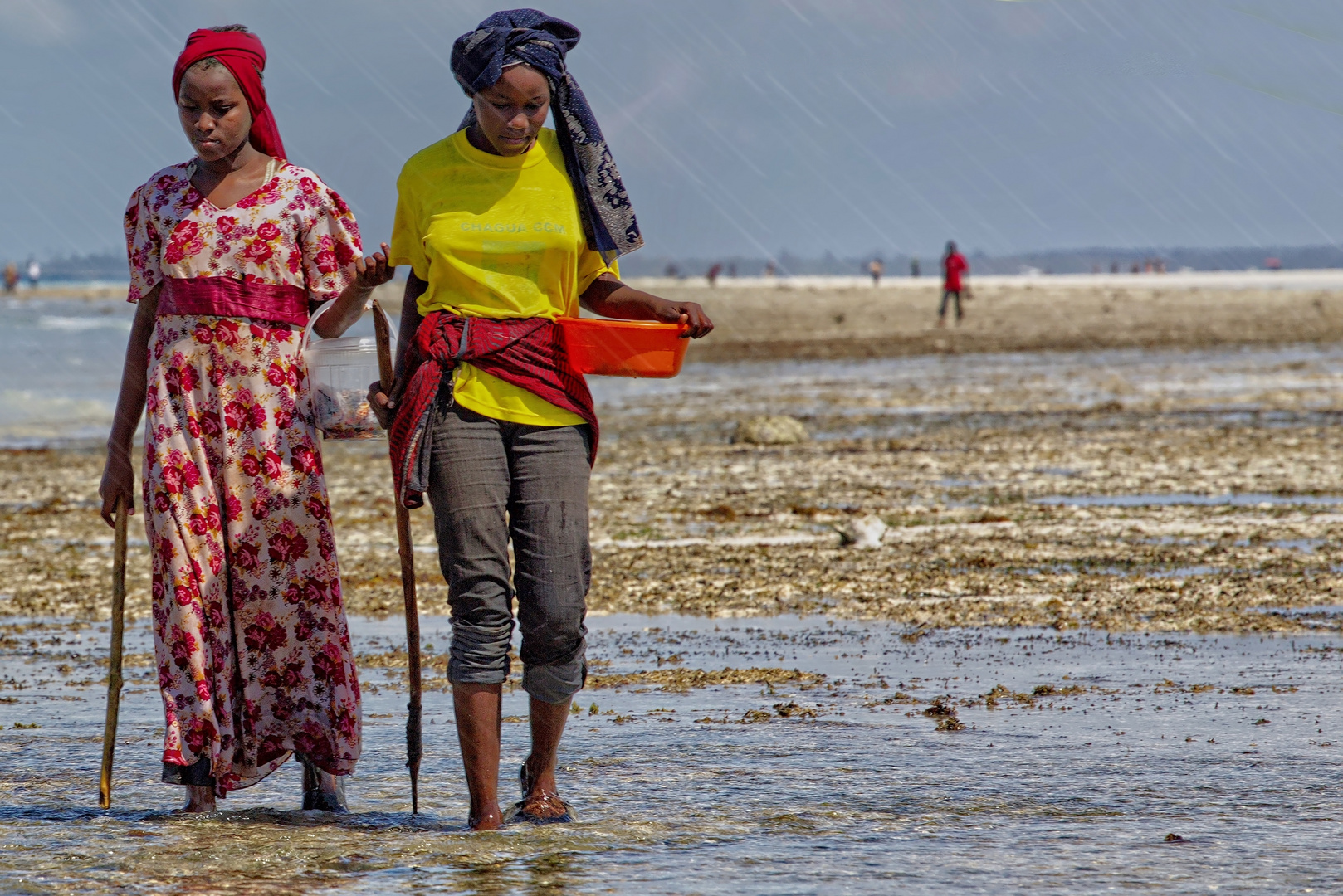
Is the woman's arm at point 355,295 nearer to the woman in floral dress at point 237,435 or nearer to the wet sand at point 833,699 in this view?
the woman in floral dress at point 237,435

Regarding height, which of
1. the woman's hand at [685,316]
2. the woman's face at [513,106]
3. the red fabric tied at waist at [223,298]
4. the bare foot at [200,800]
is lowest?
the bare foot at [200,800]

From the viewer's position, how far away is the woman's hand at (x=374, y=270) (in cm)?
384

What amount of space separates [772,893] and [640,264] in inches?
6342

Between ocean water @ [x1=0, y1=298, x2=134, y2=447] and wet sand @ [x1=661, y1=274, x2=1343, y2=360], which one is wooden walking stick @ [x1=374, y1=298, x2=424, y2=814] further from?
wet sand @ [x1=661, y1=274, x2=1343, y2=360]

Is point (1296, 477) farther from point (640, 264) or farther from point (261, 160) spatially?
point (640, 264)

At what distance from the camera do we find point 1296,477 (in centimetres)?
1066

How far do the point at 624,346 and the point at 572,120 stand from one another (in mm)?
564

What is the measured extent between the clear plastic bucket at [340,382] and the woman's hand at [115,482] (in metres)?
0.53

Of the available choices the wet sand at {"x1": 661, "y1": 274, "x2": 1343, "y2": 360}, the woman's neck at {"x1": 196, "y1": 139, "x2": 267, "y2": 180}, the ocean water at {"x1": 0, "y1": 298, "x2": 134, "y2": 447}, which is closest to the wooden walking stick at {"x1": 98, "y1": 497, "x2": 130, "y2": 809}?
the woman's neck at {"x1": 196, "y1": 139, "x2": 267, "y2": 180}

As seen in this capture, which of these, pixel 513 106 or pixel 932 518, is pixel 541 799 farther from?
pixel 932 518

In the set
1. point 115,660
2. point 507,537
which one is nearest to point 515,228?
point 507,537

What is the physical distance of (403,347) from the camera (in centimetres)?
387

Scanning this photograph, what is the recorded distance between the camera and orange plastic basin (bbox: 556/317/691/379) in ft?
12.1

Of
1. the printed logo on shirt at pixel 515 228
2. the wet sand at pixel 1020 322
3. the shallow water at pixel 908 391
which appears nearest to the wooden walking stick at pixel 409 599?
the printed logo on shirt at pixel 515 228
